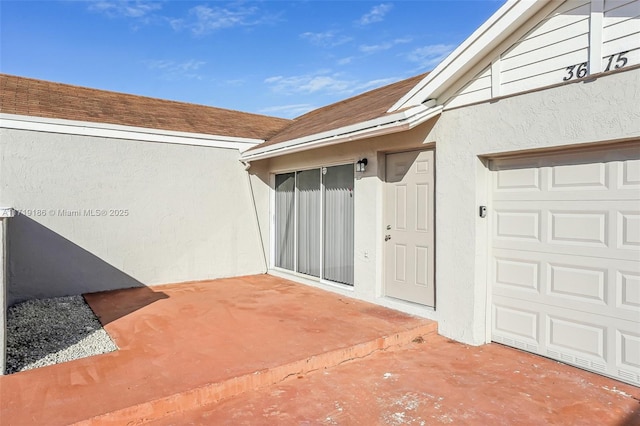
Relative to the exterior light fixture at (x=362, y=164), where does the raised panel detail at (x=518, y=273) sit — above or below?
below

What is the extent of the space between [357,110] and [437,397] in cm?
570

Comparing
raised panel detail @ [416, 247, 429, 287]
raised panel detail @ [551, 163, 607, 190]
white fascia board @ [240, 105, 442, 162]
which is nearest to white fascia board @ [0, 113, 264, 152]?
white fascia board @ [240, 105, 442, 162]

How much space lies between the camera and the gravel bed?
4392 mm

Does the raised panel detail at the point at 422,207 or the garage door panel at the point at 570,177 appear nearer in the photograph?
the garage door panel at the point at 570,177

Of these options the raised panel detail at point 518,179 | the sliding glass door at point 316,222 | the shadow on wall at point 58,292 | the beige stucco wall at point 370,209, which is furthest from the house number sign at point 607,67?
the shadow on wall at point 58,292

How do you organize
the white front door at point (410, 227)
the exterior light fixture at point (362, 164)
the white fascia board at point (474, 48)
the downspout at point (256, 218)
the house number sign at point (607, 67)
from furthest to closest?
the downspout at point (256, 218), the exterior light fixture at point (362, 164), the white front door at point (410, 227), the white fascia board at point (474, 48), the house number sign at point (607, 67)

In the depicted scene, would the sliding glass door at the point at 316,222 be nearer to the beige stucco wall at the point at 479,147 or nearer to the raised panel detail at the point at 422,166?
the raised panel detail at the point at 422,166

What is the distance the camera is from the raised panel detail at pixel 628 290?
13.1 ft

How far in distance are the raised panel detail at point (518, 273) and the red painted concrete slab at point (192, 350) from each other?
4.09 feet

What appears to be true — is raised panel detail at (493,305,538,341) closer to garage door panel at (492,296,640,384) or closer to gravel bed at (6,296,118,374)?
garage door panel at (492,296,640,384)

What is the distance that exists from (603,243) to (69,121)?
353 inches

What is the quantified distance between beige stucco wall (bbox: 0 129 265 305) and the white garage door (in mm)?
6331

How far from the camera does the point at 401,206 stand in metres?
6.51

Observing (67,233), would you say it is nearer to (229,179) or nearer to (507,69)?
(229,179)
